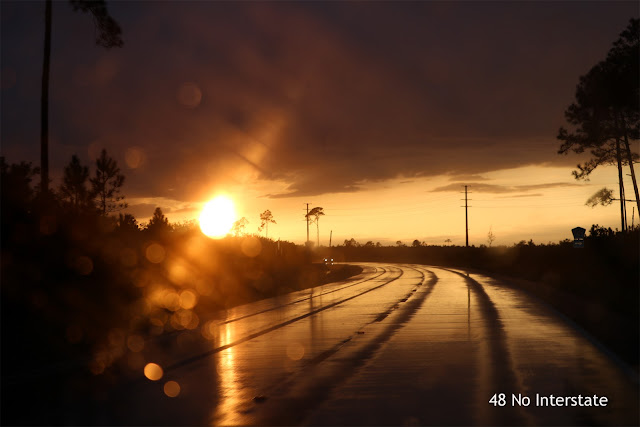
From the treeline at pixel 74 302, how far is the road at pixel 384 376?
3.46 ft

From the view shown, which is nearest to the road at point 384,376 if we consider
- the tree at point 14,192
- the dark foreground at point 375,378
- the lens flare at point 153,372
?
the dark foreground at point 375,378

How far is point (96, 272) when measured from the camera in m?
24.5

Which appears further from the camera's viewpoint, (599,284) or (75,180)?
(75,180)

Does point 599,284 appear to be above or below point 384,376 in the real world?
above

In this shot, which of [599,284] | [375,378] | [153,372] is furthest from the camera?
[599,284]

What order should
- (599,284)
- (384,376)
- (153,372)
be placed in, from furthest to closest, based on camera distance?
(599,284) < (153,372) < (384,376)

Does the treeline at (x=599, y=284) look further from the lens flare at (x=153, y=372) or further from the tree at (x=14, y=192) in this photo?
the tree at (x=14, y=192)

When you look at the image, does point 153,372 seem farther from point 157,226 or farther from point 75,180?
point 75,180

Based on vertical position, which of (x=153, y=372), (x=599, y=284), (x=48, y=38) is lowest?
(x=153, y=372)

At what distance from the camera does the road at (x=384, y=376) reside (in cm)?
954

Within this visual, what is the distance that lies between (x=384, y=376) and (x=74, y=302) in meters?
12.2

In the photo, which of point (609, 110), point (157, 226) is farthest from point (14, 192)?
point (609, 110)

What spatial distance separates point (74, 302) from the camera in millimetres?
21453

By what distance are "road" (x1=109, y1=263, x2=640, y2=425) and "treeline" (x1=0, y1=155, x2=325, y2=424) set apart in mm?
1054
